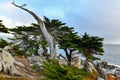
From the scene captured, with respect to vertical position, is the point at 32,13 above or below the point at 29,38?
above

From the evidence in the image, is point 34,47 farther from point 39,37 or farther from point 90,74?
point 90,74

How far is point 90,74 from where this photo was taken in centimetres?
3831

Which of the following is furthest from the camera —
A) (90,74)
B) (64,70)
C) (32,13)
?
(90,74)

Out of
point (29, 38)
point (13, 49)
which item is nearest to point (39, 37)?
point (29, 38)

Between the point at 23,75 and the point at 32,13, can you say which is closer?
the point at 23,75

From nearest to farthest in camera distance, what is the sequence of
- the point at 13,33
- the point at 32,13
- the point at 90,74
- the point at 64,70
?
1. the point at 64,70
2. the point at 32,13
3. the point at 13,33
4. the point at 90,74

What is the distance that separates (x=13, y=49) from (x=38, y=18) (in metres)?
5.48

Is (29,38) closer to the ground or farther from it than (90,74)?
farther from it

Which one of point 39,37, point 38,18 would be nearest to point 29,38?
point 39,37

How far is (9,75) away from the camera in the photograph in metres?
Answer: 24.9

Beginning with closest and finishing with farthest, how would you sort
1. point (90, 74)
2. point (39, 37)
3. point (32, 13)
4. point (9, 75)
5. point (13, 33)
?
point (9, 75) < point (32, 13) < point (39, 37) < point (13, 33) < point (90, 74)

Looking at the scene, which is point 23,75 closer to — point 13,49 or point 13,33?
point 13,49

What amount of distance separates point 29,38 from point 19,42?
4.79 feet

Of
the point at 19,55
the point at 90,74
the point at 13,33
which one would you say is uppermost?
the point at 13,33
